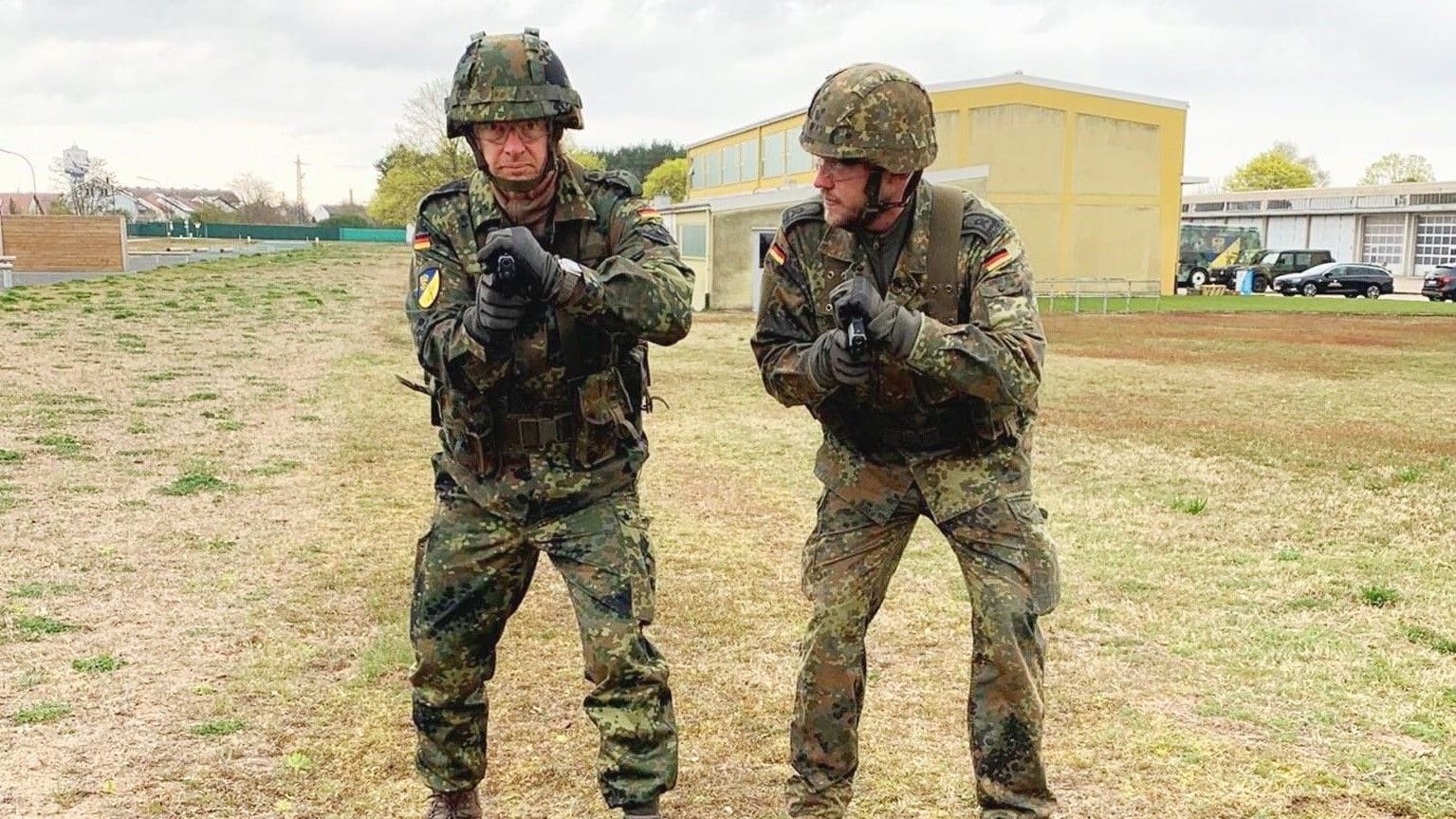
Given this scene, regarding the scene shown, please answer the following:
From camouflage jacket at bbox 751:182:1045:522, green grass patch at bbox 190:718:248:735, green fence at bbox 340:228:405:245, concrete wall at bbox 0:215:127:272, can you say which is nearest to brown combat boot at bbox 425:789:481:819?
green grass patch at bbox 190:718:248:735

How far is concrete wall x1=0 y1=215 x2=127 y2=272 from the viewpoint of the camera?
115ft

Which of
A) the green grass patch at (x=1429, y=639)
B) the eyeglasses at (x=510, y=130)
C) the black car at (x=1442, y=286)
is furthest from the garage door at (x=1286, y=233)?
the eyeglasses at (x=510, y=130)

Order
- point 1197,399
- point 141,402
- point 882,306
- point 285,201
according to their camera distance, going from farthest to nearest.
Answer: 1. point 285,201
2. point 1197,399
3. point 141,402
4. point 882,306

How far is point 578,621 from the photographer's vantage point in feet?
11.2

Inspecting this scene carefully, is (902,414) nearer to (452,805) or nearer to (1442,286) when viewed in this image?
(452,805)

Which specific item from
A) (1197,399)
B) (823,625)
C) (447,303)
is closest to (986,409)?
(823,625)

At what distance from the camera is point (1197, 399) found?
14297 mm

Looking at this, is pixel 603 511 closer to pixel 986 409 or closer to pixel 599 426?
pixel 599 426

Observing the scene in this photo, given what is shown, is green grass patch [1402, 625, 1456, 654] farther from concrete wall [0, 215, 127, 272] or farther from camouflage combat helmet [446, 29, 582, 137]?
concrete wall [0, 215, 127, 272]

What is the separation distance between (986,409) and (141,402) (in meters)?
10.8

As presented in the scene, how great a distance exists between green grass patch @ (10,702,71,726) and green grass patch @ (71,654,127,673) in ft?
1.23

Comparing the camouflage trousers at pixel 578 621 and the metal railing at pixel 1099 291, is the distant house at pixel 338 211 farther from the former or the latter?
the camouflage trousers at pixel 578 621

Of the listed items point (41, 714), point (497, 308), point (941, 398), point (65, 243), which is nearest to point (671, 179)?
point (65, 243)

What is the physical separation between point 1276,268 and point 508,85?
165 ft
